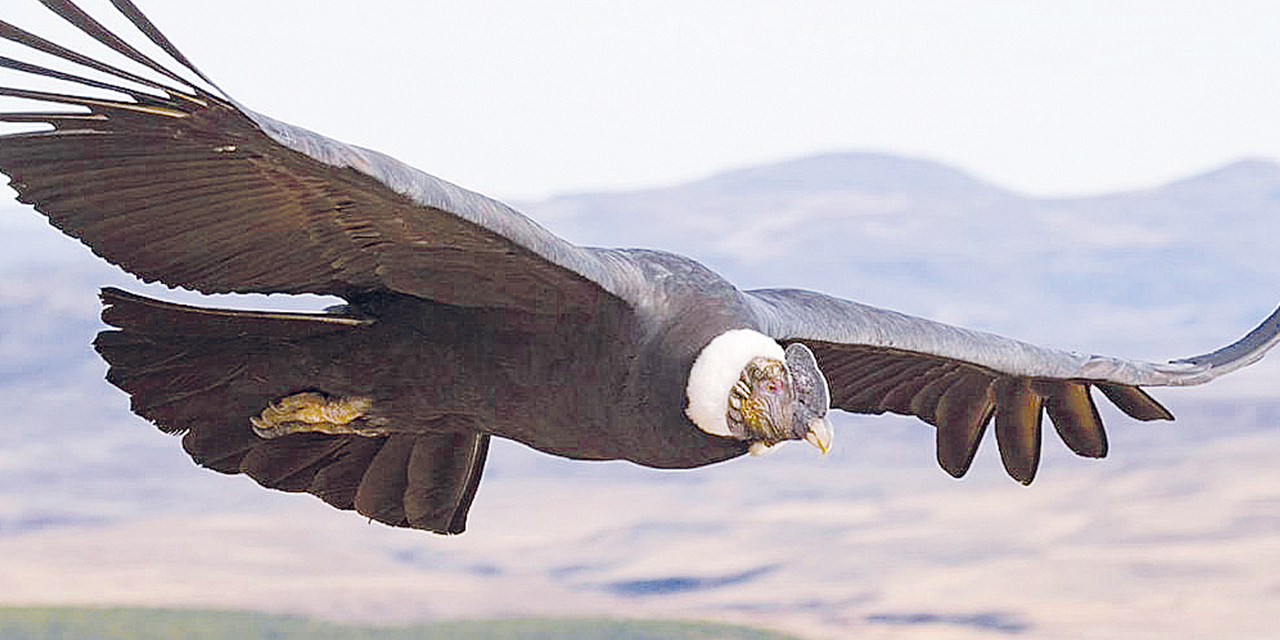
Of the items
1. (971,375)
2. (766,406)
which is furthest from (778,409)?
(971,375)

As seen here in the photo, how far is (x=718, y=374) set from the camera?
4875 mm

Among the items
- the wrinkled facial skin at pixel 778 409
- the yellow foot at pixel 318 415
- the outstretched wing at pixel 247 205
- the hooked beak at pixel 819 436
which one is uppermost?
the outstretched wing at pixel 247 205

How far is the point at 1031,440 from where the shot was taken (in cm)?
679

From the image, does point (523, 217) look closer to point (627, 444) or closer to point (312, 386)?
point (627, 444)

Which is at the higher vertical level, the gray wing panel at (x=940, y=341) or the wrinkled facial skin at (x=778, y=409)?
the gray wing panel at (x=940, y=341)

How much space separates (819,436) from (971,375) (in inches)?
73.5

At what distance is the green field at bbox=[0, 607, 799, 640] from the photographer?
14.7 meters

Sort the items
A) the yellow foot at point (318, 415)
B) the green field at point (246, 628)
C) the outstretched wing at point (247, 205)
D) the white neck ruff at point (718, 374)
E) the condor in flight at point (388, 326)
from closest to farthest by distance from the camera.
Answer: the outstretched wing at point (247, 205)
the condor in flight at point (388, 326)
the white neck ruff at point (718, 374)
the yellow foot at point (318, 415)
the green field at point (246, 628)

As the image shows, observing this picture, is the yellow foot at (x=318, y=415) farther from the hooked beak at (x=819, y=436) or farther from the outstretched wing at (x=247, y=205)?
the hooked beak at (x=819, y=436)

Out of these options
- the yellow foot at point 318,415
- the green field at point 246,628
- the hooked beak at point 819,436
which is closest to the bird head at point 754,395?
the hooked beak at point 819,436

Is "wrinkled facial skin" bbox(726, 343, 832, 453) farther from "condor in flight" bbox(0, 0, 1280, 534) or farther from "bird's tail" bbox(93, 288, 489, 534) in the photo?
"bird's tail" bbox(93, 288, 489, 534)

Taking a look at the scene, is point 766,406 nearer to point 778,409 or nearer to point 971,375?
point 778,409

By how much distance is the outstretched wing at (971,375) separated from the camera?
5.45 metres

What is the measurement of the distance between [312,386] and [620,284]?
1.02m
